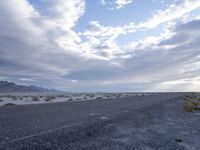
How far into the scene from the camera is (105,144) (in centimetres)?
921

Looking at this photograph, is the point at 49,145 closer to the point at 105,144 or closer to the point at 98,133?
the point at 105,144

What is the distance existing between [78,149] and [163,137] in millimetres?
4444

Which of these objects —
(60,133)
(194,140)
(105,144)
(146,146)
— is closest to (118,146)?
(105,144)

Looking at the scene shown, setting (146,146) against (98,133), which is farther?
(98,133)

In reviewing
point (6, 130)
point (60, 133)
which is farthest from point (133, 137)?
point (6, 130)

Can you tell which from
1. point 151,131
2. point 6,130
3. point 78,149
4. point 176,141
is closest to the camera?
point 78,149

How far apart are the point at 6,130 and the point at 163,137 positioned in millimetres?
6580

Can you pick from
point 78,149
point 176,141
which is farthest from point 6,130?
point 176,141

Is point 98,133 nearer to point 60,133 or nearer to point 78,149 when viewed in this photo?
point 60,133

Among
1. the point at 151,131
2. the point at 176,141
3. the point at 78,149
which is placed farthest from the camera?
the point at 151,131

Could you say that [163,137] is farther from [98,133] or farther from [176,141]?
[98,133]

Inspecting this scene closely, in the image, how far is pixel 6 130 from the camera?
1173cm

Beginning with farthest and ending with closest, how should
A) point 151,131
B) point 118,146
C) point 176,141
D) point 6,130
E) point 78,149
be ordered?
point 151,131, point 6,130, point 176,141, point 118,146, point 78,149

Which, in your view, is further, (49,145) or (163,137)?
(163,137)
